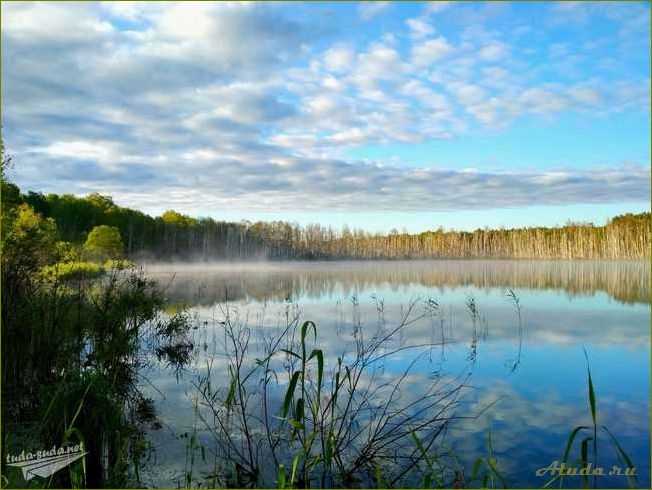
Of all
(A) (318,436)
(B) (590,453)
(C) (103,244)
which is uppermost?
(C) (103,244)

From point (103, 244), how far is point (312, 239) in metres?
47.3

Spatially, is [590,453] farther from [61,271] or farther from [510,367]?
[61,271]

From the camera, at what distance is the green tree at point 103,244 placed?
31.8m

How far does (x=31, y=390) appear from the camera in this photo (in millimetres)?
6008

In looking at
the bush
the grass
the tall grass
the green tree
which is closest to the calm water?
the grass

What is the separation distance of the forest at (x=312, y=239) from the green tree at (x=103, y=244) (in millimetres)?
12126

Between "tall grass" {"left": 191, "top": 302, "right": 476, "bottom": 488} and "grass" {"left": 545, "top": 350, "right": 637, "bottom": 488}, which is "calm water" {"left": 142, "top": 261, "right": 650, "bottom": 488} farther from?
"tall grass" {"left": 191, "top": 302, "right": 476, "bottom": 488}

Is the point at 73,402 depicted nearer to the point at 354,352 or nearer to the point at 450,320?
the point at 354,352

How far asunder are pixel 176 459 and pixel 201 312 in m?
10.7

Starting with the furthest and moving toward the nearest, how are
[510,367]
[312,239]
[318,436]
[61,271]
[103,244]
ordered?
[312,239] < [103,244] < [61,271] < [510,367] < [318,436]

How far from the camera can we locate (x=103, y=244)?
32688mm

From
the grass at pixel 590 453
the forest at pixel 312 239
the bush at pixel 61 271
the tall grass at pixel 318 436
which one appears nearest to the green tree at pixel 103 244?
the bush at pixel 61 271

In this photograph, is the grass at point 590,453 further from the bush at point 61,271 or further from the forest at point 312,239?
the forest at point 312,239

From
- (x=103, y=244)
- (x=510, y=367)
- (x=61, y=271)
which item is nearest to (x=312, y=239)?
(x=103, y=244)
